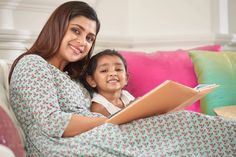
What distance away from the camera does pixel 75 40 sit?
1491mm

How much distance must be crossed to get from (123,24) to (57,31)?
97cm

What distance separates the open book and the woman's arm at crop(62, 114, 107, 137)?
7 centimetres

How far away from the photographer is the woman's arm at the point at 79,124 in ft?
4.10

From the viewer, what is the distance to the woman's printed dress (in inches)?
47.2

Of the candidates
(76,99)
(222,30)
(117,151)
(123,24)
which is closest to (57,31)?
(76,99)

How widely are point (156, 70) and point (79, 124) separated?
679mm

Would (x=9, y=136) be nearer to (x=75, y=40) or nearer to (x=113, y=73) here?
(x=75, y=40)

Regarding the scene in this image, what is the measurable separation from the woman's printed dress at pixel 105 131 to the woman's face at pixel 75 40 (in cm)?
18

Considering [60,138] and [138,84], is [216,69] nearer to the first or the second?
[138,84]

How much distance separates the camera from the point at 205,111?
71.8 inches

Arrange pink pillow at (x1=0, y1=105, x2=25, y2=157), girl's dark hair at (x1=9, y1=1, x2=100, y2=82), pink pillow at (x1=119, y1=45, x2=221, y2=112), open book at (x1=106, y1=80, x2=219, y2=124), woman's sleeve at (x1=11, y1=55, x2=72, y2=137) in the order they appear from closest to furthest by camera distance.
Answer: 1. pink pillow at (x1=0, y1=105, x2=25, y2=157)
2. open book at (x1=106, y1=80, x2=219, y2=124)
3. woman's sleeve at (x1=11, y1=55, x2=72, y2=137)
4. girl's dark hair at (x1=9, y1=1, x2=100, y2=82)
5. pink pillow at (x1=119, y1=45, x2=221, y2=112)

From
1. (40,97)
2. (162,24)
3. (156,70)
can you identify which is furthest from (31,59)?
(162,24)

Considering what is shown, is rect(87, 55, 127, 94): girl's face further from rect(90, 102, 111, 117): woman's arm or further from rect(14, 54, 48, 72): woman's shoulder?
rect(14, 54, 48, 72): woman's shoulder

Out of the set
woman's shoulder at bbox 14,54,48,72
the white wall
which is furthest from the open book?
the white wall
